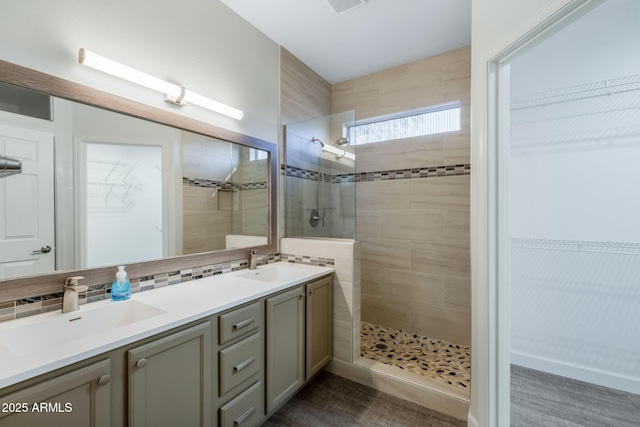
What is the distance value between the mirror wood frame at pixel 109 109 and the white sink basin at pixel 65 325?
13 cm

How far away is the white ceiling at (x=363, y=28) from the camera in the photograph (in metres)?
2.02

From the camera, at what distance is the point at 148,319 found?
1.12 m

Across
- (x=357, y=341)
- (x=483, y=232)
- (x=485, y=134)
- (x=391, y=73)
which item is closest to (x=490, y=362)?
(x=483, y=232)

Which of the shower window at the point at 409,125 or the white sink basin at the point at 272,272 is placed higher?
the shower window at the point at 409,125

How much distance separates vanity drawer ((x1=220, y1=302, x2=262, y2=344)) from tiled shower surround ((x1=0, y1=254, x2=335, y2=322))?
0.55m

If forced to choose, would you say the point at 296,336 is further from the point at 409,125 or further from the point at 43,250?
the point at 409,125

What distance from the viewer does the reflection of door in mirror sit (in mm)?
1353

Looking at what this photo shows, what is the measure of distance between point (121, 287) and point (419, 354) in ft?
7.33

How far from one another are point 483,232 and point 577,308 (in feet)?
4.00

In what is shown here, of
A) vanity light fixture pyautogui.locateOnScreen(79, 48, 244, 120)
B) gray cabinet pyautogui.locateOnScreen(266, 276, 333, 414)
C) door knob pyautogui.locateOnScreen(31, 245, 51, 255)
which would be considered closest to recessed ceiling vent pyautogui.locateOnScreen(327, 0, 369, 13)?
vanity light fixture pyautogui.locateOnScreen(79, 48, 244, 120)

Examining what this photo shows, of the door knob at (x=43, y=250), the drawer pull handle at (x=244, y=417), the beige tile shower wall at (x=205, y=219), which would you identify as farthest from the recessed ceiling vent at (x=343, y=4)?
the drawer pull handle at (x=244, y=417)

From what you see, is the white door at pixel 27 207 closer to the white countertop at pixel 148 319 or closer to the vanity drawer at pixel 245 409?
the white countertop at pixel 148 319

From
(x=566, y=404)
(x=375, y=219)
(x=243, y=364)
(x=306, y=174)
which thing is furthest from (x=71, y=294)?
(x=566, y=404)

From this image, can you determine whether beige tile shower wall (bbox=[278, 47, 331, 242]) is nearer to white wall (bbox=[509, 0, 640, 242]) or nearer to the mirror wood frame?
the mirror wood frame
